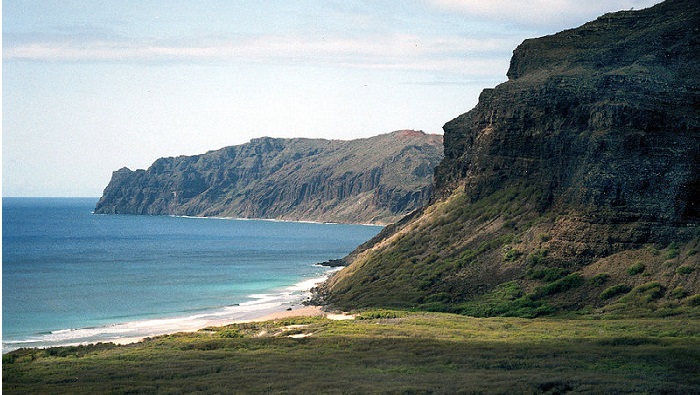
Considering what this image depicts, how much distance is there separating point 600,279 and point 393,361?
104ft

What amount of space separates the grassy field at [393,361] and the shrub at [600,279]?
813 cm

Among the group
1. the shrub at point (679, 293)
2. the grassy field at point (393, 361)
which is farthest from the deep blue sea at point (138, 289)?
the shrub at point (679, 293)

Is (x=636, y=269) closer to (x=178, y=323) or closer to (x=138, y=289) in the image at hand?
(x=178, y=323)

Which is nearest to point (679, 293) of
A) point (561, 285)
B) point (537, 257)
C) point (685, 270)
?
point (685, 270)

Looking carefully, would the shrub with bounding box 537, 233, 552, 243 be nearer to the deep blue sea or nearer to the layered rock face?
the layered rock face

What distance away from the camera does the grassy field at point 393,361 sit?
3866 centimetres

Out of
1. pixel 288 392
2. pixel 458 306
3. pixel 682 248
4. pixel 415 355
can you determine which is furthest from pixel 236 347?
pixel 682 248

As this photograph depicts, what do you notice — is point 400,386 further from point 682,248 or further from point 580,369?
point 682,248

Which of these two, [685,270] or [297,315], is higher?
[685,270]

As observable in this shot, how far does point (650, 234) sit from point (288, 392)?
152ft

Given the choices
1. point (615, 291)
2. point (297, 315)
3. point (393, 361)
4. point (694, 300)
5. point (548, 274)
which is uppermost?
point (548, 274)

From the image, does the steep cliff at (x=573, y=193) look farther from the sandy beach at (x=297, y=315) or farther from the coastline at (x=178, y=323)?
the coastline at (x=178, y=323)

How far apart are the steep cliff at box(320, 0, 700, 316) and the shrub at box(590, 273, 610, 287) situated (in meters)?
0.12

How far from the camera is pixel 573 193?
267 feet
